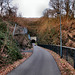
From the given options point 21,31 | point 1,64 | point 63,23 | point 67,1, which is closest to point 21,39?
point 21,31

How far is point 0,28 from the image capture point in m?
15.3

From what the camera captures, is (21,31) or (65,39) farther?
(65,39)

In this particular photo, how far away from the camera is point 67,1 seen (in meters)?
32.7

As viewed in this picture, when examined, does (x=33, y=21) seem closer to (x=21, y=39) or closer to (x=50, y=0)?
(x=50, y=0)

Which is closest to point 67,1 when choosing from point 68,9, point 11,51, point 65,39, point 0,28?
point 68,9

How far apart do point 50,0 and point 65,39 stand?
1684 cm

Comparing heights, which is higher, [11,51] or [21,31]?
[21,31]

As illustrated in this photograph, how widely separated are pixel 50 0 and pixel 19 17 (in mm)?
14744

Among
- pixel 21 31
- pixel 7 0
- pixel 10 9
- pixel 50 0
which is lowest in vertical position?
pixel 21 31

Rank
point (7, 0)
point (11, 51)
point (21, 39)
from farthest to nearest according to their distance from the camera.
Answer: point (7, 0)
point (21, 39)
point (11, 51)

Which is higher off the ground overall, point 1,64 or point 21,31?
point 21,31

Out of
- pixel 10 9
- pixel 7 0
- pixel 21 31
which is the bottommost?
pixel 21 31

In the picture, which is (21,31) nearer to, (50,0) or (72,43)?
(72,43)

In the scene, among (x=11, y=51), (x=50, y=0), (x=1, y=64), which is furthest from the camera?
(x=50, y=0)
